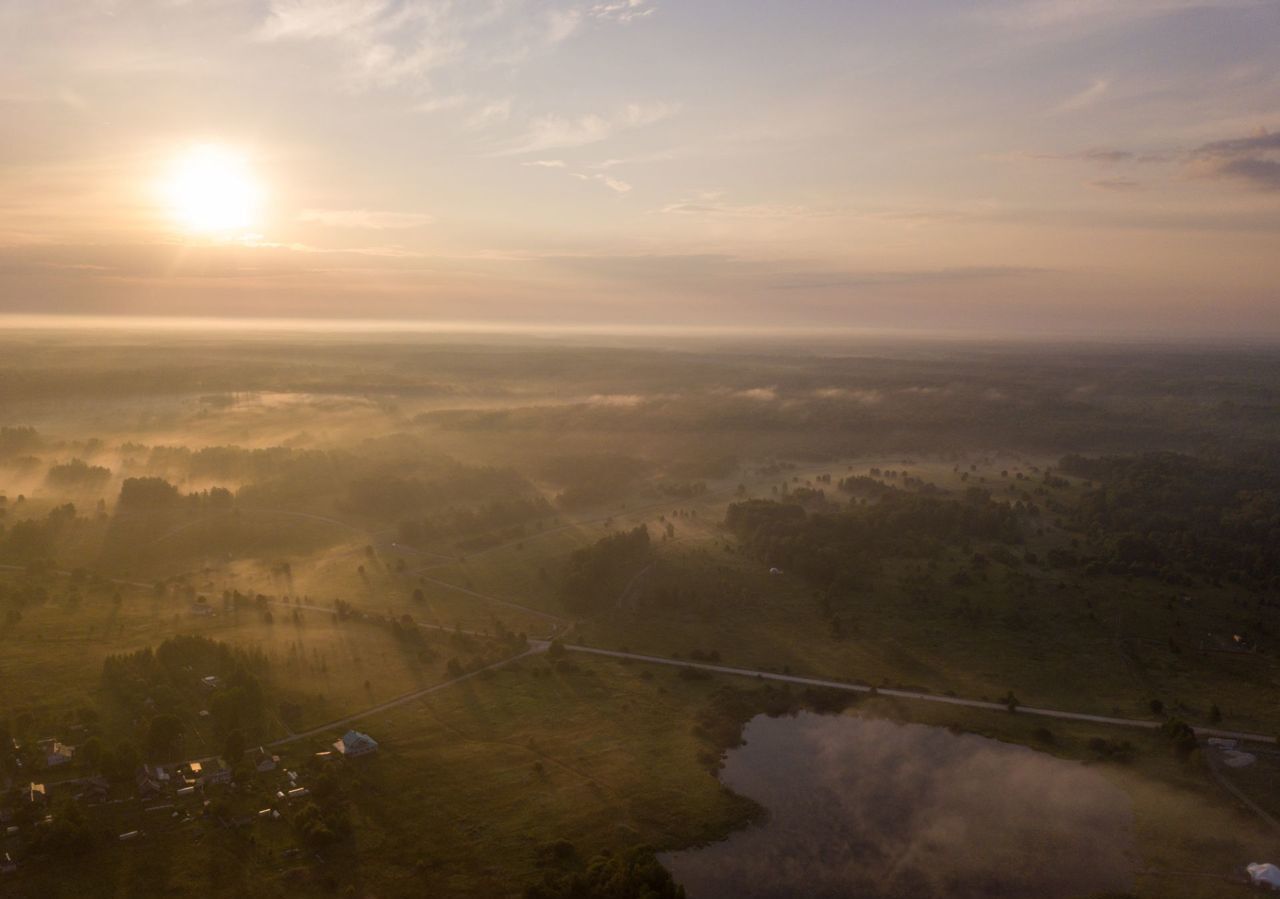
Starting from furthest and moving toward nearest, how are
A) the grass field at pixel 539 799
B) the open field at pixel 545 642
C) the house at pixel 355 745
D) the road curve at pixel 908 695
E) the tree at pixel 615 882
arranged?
the road curve at pixel 908 695 → the house at pixel 355 745 → the open field at pixel 545 642 → the grass field at pixel 539 799 → the tree at pixel 615 882

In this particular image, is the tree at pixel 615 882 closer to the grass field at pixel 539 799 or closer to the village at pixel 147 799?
the grass field at pixel 539 799

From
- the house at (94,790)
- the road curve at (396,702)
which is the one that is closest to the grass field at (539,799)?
the road curve at (396,702)

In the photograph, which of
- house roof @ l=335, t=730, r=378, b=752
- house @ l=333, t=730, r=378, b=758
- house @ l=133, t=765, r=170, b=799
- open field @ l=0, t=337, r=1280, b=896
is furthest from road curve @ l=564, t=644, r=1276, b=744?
house @ l=133, t=765, r=170, b=799

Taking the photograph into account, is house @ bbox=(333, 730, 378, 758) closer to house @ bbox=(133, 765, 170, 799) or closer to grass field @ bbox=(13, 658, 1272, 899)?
grass field @ bbox=(13, 658, 1272, 899)

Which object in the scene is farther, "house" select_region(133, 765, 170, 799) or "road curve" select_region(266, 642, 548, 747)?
"road curve" select_region(266, 642, 548, 747)

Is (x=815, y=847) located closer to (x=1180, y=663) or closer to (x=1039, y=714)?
(x=1039, y=714)
